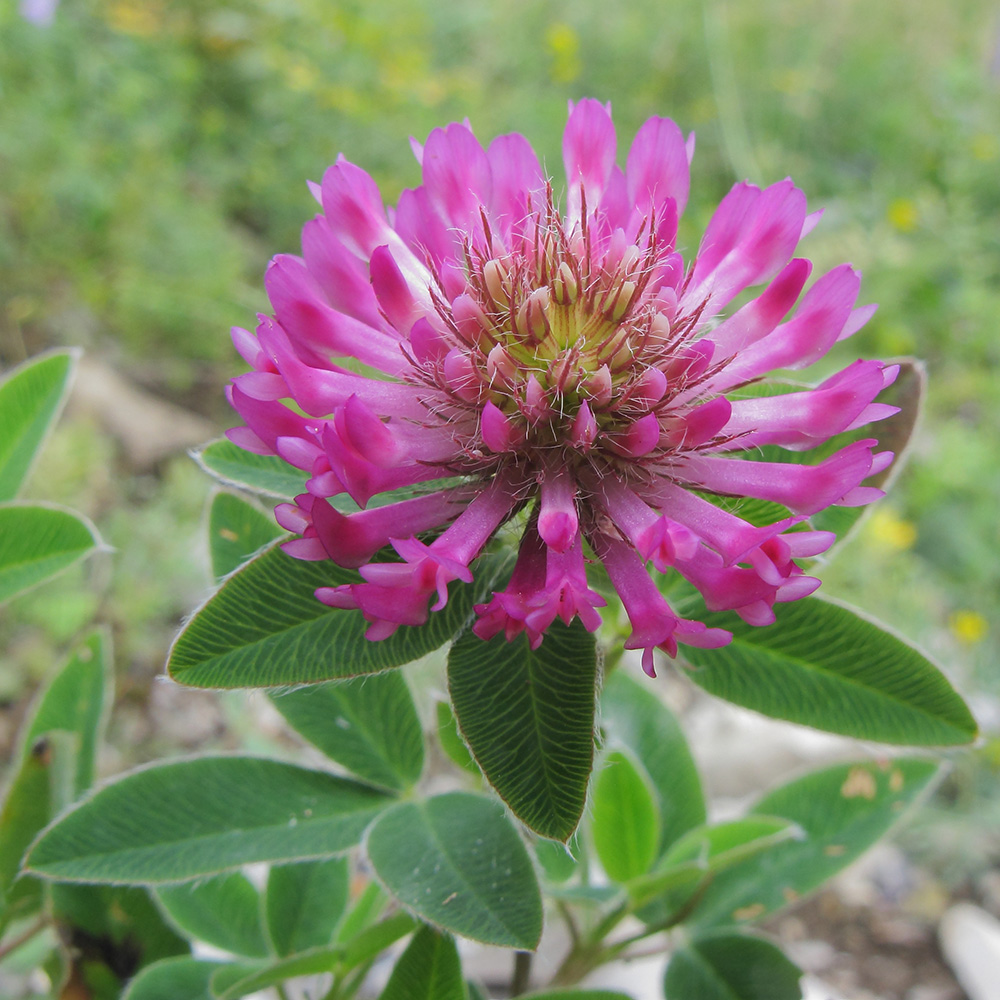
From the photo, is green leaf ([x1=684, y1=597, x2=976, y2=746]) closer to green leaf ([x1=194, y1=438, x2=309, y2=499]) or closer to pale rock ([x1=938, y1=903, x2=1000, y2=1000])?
green leaf ([x1=194, y1=438, x2=309, y2=499])

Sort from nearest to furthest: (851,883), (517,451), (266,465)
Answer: (517,451)
(266,465)
(851,883)

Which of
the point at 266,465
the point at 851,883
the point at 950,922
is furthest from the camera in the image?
the point at 851,883

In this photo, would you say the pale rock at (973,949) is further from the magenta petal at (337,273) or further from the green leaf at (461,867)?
the magenta petal at (337,273)

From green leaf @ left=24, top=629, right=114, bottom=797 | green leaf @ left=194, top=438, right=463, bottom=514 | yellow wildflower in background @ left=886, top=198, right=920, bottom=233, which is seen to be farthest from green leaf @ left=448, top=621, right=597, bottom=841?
yellow wildflower in background @ left=886, top=198, right=920, bottom=233

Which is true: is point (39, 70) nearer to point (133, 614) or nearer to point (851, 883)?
point (133, 614)

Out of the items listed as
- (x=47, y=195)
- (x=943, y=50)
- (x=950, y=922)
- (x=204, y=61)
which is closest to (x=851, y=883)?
(x=950, y=922)

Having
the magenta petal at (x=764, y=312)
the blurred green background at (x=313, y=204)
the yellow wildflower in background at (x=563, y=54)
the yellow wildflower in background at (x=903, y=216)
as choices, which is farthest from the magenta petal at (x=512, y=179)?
the yellow wildflower in background at (x=563, y=54)
